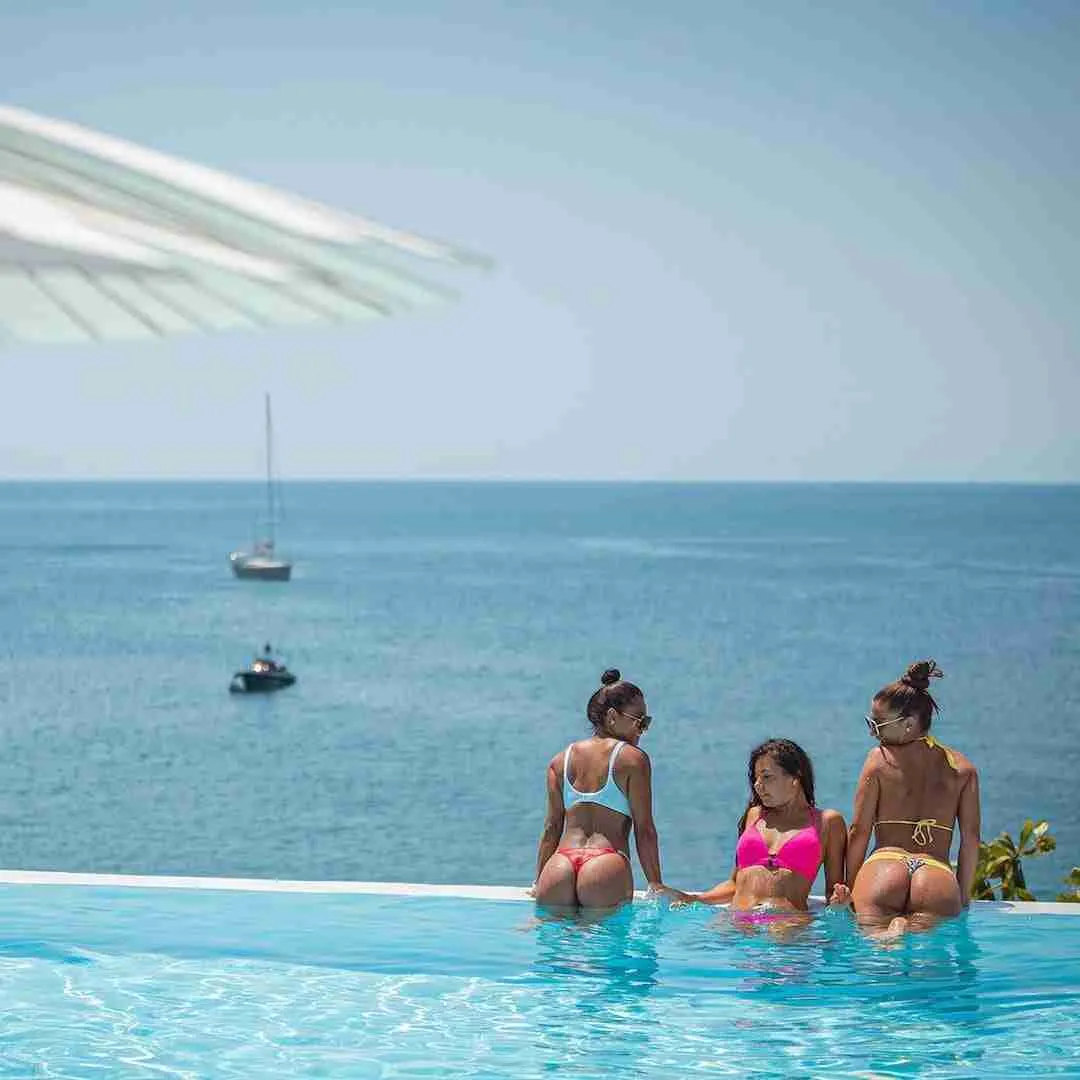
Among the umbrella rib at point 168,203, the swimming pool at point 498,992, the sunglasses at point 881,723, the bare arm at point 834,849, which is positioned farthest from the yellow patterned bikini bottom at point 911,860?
the umbrella rib at point 168,203

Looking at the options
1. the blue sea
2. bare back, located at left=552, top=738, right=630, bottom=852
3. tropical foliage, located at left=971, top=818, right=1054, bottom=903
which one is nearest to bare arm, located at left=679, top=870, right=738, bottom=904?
bare back, located at left=552, top=738, right=630, bottom=852

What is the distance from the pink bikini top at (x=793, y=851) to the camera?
22.8 ft

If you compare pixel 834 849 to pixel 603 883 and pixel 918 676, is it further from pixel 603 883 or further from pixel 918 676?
pixel 603 883

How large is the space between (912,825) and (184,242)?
16.0 feet

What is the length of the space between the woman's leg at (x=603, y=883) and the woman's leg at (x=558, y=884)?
4 centimetres

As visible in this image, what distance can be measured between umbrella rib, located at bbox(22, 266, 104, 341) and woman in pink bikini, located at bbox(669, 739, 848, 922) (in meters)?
4.23

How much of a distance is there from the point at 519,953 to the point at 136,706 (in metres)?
50.2

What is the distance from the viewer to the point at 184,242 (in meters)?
2.74

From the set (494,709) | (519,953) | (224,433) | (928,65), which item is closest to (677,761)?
(494,709)

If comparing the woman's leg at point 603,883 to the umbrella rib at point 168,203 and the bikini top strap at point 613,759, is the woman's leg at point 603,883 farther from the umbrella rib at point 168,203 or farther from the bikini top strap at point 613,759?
the umbrella rib at point 168,203

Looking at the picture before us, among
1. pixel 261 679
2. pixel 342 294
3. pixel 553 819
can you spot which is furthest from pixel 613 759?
pixel 261 679

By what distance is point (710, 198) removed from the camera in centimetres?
10319

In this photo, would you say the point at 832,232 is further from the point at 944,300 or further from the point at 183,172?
the point at 183,172

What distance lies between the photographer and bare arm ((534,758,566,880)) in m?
7.19
